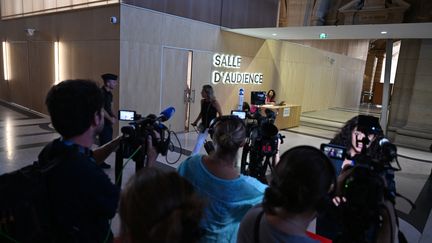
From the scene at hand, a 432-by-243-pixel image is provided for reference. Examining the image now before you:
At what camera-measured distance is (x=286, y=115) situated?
28.2 feet

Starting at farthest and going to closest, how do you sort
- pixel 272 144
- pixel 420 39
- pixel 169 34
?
pixel 420 39, pixel 169 34, pixel 272 144

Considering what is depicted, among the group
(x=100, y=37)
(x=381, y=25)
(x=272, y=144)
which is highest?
(x=381, y=25)

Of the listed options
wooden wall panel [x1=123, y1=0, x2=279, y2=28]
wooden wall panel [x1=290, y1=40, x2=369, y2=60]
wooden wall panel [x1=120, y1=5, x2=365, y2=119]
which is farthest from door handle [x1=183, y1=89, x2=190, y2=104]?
wooden wall panel [x1=290, y1=40, x2=369, y2=60]

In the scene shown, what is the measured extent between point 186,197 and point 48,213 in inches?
22.4

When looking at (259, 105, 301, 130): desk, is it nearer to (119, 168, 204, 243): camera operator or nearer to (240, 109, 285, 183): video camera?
(240, 109, 285, 183): video camera

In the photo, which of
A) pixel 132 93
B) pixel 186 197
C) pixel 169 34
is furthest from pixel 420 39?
pixel 186 197

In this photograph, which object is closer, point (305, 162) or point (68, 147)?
point (305, 162)

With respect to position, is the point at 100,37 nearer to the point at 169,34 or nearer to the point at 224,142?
the point at 169,34

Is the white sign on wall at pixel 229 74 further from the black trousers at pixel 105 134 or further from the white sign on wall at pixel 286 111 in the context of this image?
the black trousers at pixel 105 134

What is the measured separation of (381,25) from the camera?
5.77 meters

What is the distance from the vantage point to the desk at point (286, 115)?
8266 millimetres

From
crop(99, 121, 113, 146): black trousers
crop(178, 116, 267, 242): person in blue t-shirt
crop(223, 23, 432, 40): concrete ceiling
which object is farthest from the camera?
crop(223, 23, 432, 40): concrete ceiling

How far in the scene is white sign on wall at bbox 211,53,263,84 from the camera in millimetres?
7968

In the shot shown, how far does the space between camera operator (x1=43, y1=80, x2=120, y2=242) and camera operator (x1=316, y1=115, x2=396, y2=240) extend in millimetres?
791
